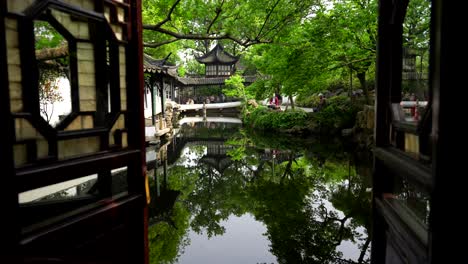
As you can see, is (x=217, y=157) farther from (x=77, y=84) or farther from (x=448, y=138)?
(x=448, y=138)

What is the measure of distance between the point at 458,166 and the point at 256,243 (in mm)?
5941

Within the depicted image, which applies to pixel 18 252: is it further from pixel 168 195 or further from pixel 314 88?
pixel 314 88

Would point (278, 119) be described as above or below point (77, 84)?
below

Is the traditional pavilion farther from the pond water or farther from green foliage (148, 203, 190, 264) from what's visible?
green foliage (148, 203, 190, 264)

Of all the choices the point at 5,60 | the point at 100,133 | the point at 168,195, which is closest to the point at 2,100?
the point at 5,60

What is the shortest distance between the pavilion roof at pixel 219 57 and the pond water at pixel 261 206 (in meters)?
32.9

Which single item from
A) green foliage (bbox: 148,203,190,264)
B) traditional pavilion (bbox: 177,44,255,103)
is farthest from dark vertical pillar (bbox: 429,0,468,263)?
traditional pavilion (bbox: 177,44,255,103)

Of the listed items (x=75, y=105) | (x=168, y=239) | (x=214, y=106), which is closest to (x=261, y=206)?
(x=168, y=239)

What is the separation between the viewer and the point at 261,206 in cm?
945

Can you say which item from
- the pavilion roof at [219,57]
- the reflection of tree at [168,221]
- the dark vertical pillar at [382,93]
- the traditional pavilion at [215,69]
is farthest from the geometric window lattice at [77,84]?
the pavilion roof at [219,57]

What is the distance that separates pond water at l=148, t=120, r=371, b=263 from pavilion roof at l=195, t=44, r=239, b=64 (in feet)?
108

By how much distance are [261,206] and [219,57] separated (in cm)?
4127

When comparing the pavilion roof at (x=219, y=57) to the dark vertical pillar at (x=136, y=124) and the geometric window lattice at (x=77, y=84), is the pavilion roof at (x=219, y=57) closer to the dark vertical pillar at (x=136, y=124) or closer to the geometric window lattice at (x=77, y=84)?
the dark vertical pillar at (x=136, y=124)

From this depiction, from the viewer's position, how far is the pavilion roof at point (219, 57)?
48.1 m
